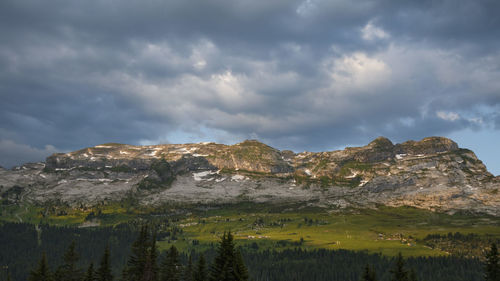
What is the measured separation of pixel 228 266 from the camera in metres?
42.4

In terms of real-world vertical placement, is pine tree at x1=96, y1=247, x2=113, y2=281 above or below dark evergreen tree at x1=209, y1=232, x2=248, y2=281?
below

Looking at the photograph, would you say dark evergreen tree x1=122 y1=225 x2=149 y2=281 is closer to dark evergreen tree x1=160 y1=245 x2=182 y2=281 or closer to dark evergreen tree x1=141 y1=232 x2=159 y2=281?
dark evergreen tree x1=141 y1=232 x2=159 y2=281

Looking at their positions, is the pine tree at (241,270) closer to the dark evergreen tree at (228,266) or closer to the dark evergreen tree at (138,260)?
the dark evergreen tree at (228,266)

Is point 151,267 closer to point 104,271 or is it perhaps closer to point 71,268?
point 104,271

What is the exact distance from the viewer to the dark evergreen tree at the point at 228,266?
41531mm

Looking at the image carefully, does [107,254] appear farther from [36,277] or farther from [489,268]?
[489,268]

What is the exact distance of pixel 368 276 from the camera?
5041 cm

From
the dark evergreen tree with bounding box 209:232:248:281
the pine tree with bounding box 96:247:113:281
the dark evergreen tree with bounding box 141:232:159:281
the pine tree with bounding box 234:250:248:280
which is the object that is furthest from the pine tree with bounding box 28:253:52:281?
the pine tree with bounding box 234:250:248:280

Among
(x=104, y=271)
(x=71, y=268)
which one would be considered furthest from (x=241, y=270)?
(x=71, y=268)

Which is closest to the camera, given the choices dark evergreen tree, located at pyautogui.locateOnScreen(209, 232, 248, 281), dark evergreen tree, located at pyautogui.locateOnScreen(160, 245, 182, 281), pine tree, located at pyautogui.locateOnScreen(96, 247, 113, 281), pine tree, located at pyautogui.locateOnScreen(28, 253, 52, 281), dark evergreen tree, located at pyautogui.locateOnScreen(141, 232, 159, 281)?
dark evergreen tree, located at pyautogui.locateOnScreen(209, 232, 248, 281)

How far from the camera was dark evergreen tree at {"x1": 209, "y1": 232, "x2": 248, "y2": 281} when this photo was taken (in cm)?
4153

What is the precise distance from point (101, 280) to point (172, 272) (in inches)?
508

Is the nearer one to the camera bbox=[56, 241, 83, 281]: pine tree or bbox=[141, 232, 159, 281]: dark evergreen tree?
bbox=[141, 232, 159, 281]: dark evergreen tree

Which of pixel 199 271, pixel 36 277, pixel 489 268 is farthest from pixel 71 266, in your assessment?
pixel 489 268
